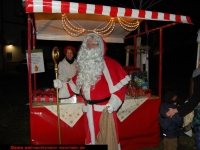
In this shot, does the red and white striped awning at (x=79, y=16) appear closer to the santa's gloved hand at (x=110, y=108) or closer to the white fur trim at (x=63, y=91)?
the white fur trim at (x=63, y=91)

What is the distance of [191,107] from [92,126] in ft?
4.57

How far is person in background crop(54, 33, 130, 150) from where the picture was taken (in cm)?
328

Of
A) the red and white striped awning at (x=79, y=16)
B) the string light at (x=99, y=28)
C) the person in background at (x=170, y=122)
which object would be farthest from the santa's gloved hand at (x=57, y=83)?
the string light at (x=99, y=28)

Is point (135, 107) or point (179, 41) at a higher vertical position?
point (179, 41)

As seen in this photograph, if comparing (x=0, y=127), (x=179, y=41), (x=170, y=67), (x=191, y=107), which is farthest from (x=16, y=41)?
(x=191, y=107)

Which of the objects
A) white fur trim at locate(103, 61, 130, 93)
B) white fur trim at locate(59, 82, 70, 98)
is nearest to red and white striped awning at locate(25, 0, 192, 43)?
white fur trim at locate(103, 61, 130, 93)

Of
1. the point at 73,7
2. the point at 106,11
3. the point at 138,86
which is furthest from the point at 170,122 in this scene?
the point at 73,7

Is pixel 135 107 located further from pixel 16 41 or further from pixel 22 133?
pixel 16 41

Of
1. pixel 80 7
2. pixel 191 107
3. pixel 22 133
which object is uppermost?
pixel 80 7

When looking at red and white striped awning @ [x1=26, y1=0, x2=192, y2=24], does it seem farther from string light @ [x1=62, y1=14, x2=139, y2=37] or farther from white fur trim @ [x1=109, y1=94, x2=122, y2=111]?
string light @ [x1=62, y1=14, x2=139, y2=37]

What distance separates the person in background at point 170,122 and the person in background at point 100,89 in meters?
0.69

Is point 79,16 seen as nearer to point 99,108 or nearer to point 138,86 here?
point 138,86

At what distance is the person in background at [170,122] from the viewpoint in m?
3.57

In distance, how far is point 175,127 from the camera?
3732 millimetres
